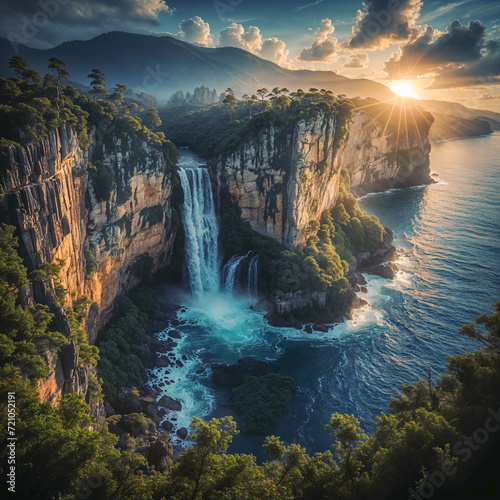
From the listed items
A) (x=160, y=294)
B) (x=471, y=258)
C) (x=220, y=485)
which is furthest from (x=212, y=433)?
(x=471, y=258)

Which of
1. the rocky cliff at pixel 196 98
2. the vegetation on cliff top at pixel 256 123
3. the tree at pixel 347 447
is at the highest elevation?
the rocky cliff at pixel 196 98

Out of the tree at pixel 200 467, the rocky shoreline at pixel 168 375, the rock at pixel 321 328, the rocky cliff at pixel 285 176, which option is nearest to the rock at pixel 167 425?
the rocky shoreline at pixel 168 375

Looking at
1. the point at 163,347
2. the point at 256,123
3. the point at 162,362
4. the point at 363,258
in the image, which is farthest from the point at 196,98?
the point at 162,362

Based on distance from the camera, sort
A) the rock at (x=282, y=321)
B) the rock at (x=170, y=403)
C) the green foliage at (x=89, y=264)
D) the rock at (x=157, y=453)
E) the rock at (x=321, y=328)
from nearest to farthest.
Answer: the rock at (x=157, y=453) → the rock at (x=170, y=403) → the green foliage at (x=89, y=264) → the rock at (x=321, y=328) → the rock at (x=282, y=321)

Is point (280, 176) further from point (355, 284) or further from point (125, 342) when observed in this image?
point (125, 342)

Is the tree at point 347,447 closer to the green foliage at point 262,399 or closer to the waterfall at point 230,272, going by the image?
the green foliage at point 262,399

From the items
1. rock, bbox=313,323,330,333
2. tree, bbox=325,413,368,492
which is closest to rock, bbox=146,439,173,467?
tree, bbox=325,413,368,492

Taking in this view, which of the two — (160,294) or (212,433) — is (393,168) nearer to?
(160,294)
